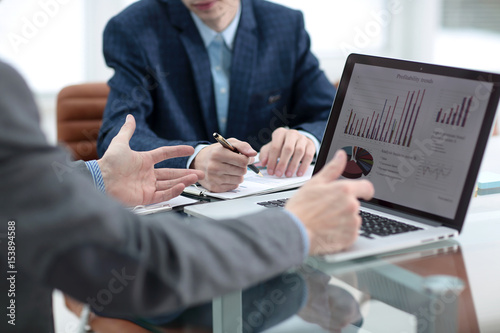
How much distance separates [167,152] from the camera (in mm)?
1221

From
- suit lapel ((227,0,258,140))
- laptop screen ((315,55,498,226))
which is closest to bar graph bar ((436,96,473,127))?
laptop screen ((315,55,498,226))

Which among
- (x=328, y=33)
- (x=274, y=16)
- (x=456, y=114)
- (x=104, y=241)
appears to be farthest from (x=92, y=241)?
(x=328, y=33)

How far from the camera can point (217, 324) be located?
962 millimetres

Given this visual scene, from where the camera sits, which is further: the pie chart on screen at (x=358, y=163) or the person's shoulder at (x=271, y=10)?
the person's shoulder at (x=271, y=10)

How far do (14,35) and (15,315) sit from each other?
1.97m

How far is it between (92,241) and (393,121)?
2.21 ft

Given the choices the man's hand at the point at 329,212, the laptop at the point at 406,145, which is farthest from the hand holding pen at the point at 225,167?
the man's hand at the point at 329,212

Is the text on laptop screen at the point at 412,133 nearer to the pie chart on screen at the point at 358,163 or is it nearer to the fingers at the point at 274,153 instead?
the pie chart on screen at the point at 358,163

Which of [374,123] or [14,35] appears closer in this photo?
[374,123]

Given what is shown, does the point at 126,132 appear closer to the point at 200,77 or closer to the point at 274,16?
the point at 200,77

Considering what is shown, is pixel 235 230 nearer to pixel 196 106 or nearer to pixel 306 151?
pixel 306 151

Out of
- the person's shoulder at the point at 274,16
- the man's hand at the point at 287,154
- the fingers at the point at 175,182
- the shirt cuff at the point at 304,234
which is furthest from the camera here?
the person's shoulder at the point at 274,16

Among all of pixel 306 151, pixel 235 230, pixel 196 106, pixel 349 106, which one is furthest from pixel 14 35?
pixel 235 230

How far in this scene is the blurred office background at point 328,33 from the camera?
2.69 meters
